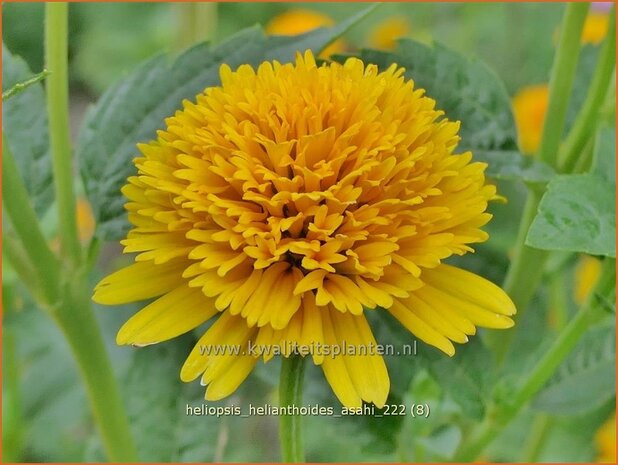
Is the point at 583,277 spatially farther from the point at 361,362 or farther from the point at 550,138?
the point at 361,362

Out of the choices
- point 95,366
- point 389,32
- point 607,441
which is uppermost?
point 95,366

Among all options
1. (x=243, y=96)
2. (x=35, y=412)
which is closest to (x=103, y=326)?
(x=35, y=412)

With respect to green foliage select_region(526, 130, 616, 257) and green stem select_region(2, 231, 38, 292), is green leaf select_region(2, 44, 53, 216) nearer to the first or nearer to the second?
green stem select_region(2, 231, 38, 292)

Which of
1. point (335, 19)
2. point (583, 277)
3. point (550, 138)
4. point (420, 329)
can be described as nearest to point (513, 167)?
point (550, 138)

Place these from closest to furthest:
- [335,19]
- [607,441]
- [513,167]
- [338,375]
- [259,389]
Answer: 1. [338,375]
2. [513,167]
3. [259,389]
4. [607,441]
5. [335,19]

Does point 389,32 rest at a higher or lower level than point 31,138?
lower

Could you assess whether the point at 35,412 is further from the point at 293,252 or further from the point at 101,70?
the point at 101,70

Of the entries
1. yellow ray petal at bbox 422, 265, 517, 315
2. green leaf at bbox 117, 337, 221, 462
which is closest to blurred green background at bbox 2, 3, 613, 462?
green leaf at bbox 117, 337, 221, 462
